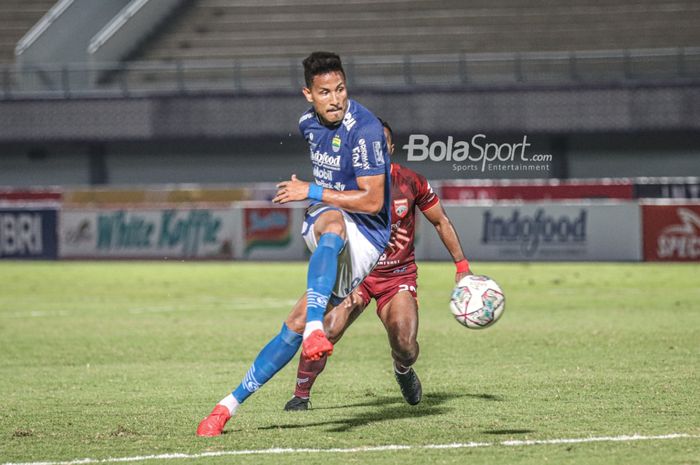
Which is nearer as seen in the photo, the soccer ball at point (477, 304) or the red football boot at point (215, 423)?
the red football boot at point (215, 423)

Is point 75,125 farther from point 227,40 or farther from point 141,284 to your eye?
point 141,284

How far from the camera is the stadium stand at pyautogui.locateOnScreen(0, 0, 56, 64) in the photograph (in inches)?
1425

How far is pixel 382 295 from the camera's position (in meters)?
8.46

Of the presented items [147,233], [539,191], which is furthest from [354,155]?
[539,191]

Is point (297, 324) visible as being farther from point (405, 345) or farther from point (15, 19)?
point (15, 19)

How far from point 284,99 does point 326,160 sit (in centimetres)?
2676

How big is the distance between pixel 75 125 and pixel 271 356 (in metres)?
29.6

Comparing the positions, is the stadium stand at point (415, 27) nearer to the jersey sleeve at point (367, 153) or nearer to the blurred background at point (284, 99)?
the blurred background at point (284, 99)

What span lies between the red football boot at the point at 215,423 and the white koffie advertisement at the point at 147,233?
2056 cm

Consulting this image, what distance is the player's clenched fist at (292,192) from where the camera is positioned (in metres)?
6.53

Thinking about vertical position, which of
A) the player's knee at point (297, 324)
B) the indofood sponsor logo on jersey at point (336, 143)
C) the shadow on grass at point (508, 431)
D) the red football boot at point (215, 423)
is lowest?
the shadow on grass at point (508, 431)

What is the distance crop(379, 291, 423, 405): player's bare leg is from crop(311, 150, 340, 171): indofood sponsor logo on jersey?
152cm

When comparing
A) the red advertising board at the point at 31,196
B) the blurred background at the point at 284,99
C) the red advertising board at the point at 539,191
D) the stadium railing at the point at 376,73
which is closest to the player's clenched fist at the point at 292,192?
the blurred background at the point at 284,99

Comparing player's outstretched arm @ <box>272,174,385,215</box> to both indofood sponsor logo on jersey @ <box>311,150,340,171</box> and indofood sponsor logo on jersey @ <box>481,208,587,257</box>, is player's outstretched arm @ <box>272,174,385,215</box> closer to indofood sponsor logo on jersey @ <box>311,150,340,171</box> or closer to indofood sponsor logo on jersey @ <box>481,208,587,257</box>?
indofood sponsor logo on jersey @ <box>311,150,340,171</box>
